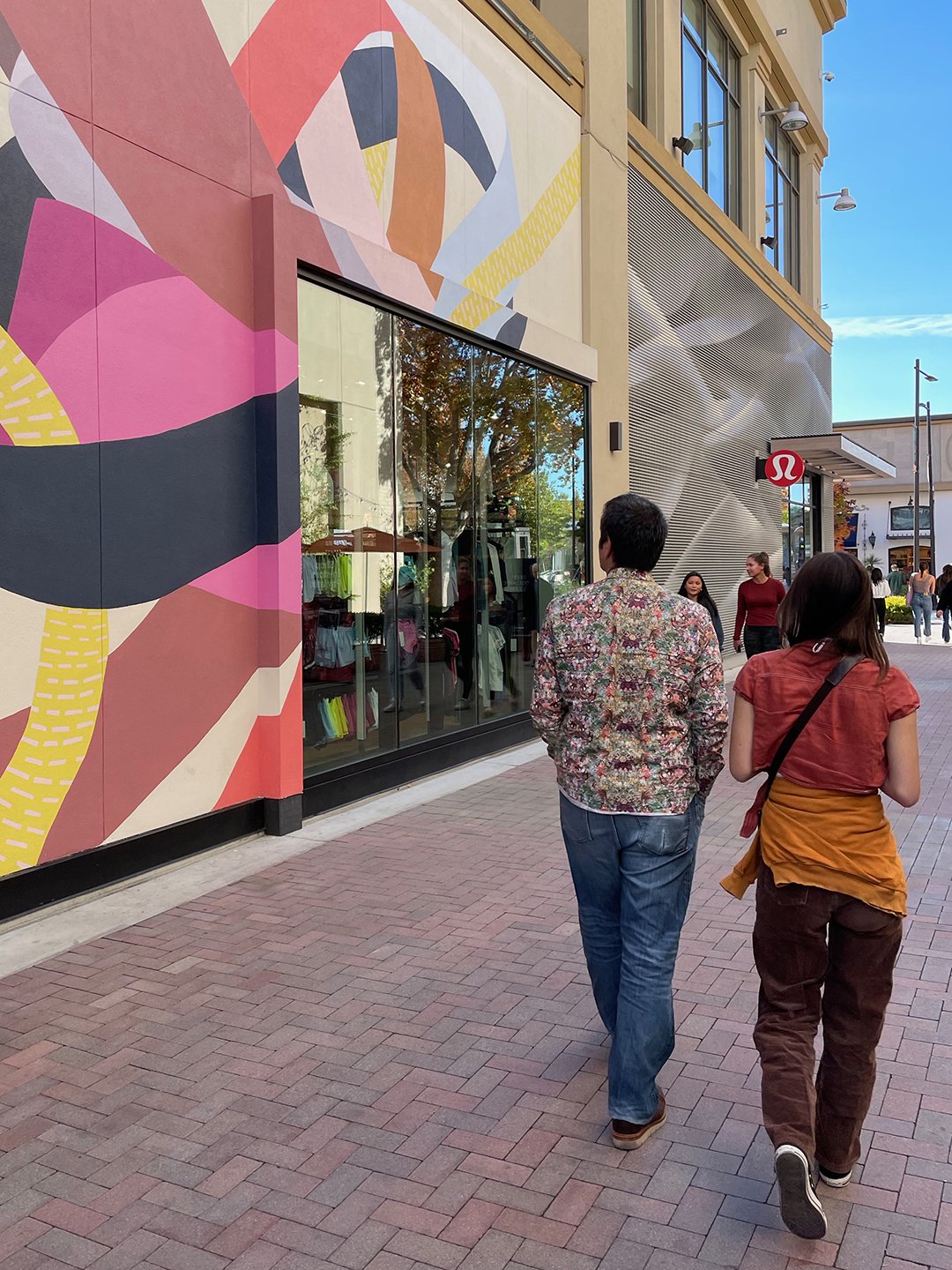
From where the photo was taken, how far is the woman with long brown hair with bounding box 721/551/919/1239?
286 centimetres

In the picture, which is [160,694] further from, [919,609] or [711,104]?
[919,609]

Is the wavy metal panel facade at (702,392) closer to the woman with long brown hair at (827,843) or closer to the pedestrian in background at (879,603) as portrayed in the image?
the pedestrian in background at (879,603)

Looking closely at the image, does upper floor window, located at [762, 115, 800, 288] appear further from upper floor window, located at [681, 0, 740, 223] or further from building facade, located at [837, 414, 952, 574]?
building facade, located at [837, 414, 952, 574]

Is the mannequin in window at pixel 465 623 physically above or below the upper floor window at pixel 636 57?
below

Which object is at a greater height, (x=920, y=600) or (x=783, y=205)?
(x=783, y=205)

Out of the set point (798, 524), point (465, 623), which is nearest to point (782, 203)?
point (798, 524)

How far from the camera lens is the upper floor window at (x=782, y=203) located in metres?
24.7

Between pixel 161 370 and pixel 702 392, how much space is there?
1393cm

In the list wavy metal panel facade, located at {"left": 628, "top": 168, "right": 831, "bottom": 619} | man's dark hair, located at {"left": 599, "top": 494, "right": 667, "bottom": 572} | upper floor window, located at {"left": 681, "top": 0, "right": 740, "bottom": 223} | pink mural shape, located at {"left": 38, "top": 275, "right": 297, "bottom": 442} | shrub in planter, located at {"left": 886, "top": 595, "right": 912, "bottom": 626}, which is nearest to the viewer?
man's dark hair, located at {"left": 599, "top": 494, "right": 667, "bottom": 572}

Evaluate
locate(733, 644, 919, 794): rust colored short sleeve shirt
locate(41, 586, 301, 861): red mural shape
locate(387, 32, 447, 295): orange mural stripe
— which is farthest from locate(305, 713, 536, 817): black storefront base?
locate(733, 644, 919, 794): rust colored short sleeve shirt

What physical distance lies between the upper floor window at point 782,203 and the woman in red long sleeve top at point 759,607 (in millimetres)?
13471

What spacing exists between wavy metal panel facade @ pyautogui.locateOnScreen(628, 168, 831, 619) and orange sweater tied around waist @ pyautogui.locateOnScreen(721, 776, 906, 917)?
41.9 ft

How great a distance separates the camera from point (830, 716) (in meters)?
2.88

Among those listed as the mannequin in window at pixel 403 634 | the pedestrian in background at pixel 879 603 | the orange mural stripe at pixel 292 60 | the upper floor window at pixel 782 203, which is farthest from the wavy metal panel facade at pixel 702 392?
the orange mural stripe at pixel 292 60
